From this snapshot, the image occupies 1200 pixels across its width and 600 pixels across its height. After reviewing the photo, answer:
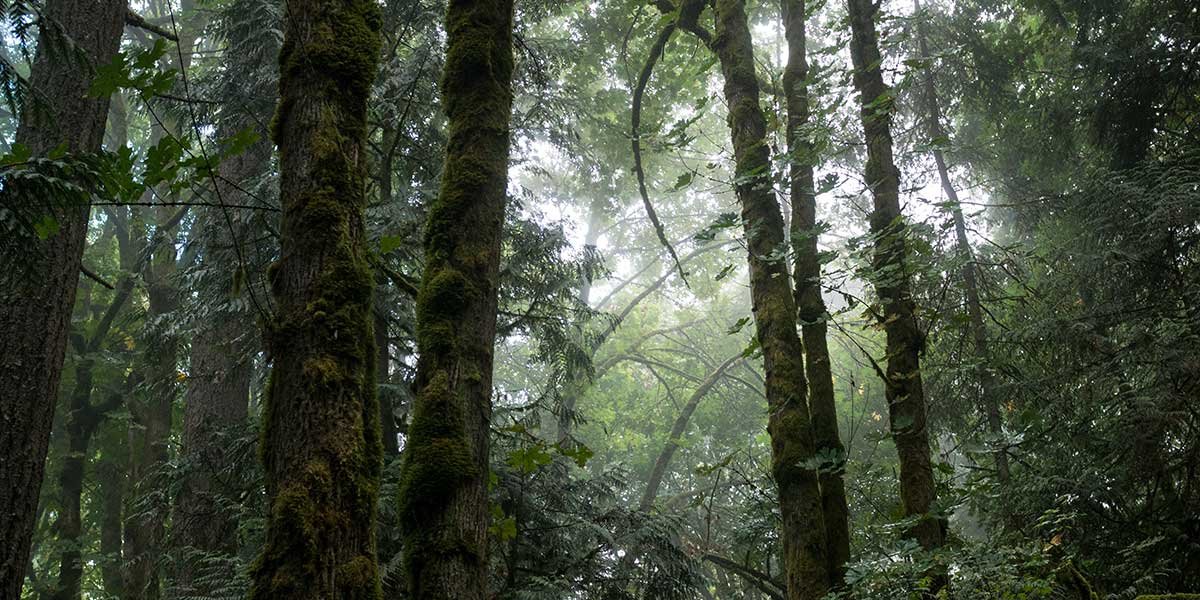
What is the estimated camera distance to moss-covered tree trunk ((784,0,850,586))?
177 inches

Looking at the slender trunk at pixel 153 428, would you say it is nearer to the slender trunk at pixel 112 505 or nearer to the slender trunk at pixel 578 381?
the slender trunk at pixel 112 505

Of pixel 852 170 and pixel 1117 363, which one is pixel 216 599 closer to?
pixel 1117 363

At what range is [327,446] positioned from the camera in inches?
87.3

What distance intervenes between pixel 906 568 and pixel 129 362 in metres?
14.2

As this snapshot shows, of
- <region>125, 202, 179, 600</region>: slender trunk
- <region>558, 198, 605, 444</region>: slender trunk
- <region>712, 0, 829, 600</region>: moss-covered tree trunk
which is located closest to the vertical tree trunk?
<region>125, 202, 179, 600</region>: slender trunk

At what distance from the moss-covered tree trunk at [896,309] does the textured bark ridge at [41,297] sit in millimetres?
4132

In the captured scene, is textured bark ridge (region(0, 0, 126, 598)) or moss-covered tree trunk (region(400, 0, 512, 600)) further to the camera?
textured bark ridge (region(0, 0, 126, 598))

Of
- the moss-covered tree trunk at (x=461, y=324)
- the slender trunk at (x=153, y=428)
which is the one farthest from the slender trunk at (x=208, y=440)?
the moss-covered tree trunk at (x=461, y=324)

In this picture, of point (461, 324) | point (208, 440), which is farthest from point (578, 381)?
point (461, 324)

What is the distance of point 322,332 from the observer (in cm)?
234

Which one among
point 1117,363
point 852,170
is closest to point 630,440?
point 852,170

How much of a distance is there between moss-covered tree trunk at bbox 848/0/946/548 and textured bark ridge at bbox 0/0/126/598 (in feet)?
13.6

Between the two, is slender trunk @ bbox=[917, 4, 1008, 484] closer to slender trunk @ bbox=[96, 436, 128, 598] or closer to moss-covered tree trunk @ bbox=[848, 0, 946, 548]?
moss-covered tree trunk @ bbox=[848, 0, 946, 548]

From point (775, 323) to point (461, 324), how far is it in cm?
247
